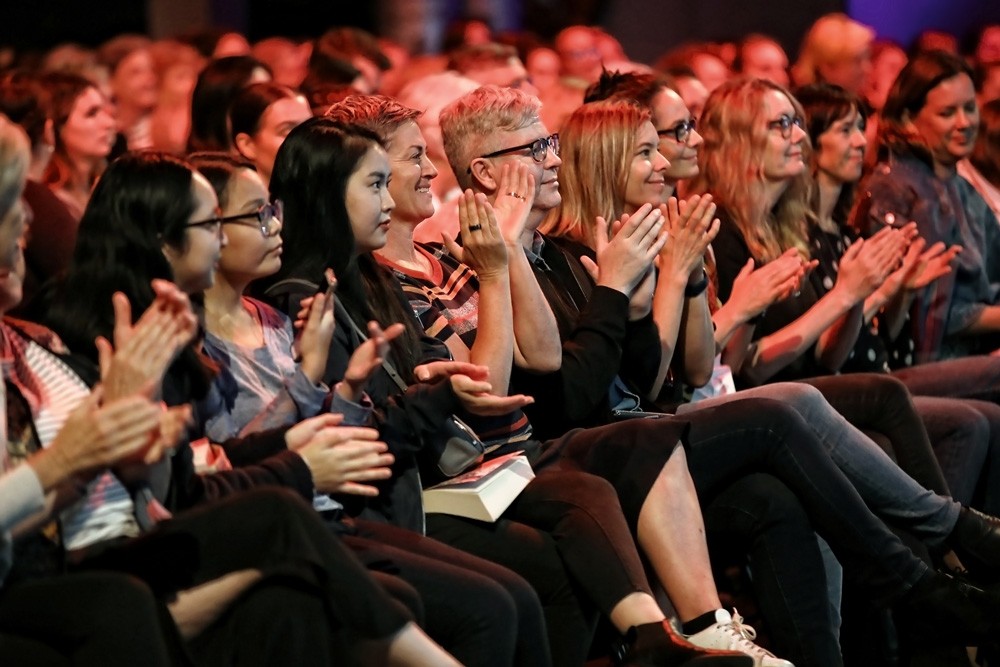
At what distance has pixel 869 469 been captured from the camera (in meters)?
3.70

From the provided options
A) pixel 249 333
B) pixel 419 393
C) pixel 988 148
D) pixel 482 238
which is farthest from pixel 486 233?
pixel 988 148

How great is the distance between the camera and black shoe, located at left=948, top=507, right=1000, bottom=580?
3730 mm

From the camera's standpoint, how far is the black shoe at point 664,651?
296 cm

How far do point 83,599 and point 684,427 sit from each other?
1419 mm

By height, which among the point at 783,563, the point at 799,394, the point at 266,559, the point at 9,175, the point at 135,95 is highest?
the point at 9,175

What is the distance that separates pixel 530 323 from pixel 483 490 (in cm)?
43

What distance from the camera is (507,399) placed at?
3.06 meters

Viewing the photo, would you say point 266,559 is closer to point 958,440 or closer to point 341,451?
point 341,451

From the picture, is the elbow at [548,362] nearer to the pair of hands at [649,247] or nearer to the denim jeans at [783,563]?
the pair of hands at [649,247]

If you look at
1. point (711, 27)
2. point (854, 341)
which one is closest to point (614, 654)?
point (854, 341)

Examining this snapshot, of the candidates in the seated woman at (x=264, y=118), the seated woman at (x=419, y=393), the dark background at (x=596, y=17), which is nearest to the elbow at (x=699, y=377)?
the seated woman at (x=419, y=393)

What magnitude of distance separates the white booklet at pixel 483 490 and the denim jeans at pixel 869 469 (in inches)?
24.9

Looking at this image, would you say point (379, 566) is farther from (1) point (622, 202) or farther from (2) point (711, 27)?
(2) point (711, 27)

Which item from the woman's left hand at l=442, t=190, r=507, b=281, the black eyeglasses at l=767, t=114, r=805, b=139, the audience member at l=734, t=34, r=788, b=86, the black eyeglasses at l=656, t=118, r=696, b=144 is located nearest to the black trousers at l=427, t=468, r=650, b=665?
the woman's left hand at l=442, t=190, r=507, b=281
